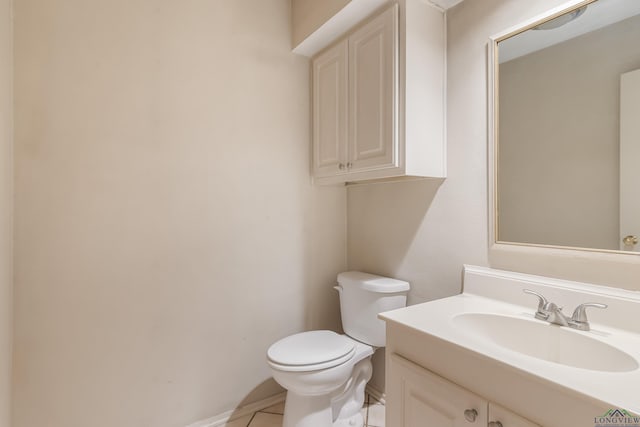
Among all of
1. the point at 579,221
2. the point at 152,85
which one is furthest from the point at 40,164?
the point at 579,221

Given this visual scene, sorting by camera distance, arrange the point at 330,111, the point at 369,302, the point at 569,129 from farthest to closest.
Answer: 1. the point at 330,111
2. the point at 369,302
3. the point at 569,129

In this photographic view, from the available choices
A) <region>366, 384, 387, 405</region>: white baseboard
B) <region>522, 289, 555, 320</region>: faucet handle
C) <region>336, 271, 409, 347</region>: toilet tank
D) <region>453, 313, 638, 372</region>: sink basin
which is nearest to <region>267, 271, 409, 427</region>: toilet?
<region>336, 271, 409, 347</region>: toilet tank

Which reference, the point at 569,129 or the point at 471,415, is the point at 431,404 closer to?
the point at 471,415

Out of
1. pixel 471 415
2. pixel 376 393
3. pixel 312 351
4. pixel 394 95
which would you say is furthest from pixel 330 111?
pixel 376 393

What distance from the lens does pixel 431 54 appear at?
145 cm

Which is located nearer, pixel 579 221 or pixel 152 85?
pixel 579 221

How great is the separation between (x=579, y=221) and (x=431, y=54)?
3.01 ft

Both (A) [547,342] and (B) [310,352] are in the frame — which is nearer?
(A) [547,342]

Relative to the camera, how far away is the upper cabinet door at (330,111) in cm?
169

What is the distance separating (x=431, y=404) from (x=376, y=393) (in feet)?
3.43

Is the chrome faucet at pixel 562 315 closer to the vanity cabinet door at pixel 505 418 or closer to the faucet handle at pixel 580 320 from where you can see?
the faucet handle at pixel 580 320

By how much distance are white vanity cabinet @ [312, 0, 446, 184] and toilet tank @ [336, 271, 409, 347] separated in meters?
0.57

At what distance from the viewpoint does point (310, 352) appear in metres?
1.46

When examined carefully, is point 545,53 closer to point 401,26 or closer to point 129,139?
point 401,26
